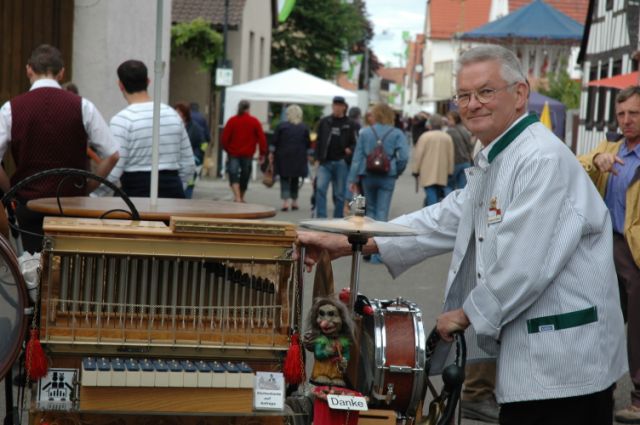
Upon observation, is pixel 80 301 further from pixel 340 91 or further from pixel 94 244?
pixel 340 91

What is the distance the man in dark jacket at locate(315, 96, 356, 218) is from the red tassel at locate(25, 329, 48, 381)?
44.7ft

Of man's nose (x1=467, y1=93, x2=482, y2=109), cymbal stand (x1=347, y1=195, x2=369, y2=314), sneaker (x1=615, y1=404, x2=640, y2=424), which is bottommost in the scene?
sneaker (x1=615, y1=404, x2=640, y2=424)

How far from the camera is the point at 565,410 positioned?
4160 millimetres

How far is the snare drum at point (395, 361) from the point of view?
4.75m

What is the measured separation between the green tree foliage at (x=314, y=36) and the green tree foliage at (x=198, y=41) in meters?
15.6


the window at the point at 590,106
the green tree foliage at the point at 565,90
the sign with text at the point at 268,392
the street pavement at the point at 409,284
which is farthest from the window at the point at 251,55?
the sign with text at the point at 268,392

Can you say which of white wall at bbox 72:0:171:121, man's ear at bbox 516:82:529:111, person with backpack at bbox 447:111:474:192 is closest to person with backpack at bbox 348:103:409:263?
white wall at bbox 72:0:171:121

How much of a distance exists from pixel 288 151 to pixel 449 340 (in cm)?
1603

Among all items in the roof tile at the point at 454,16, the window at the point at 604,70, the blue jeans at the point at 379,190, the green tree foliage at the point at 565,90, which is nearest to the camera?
the blue jeans at the point at 379,190

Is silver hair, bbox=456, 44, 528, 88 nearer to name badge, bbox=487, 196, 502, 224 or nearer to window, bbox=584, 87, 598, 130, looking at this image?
name badge, bbox=487, 196, 502, 224

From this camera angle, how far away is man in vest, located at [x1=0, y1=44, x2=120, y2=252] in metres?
6.94

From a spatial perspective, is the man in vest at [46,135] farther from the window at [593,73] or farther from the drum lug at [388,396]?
the window at [593,73]

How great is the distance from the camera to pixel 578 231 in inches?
160

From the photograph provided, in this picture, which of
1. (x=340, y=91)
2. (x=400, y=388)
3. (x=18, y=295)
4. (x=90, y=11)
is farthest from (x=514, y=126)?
(x=340, y=91)
